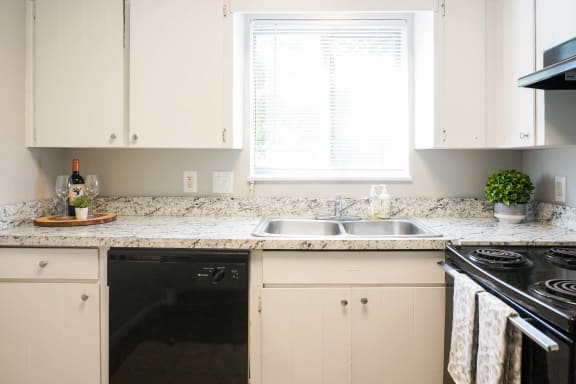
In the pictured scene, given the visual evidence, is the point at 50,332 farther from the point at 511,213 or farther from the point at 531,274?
the point at 511,213

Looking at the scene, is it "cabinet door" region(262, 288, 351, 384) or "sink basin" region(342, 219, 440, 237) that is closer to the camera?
"cabinet door" region(262, 288, 351, 384)

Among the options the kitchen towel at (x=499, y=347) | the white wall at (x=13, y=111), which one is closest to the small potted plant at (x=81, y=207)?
the white wall at (x=13, y=111)

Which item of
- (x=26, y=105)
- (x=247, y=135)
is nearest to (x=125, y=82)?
(x=26, y=105)

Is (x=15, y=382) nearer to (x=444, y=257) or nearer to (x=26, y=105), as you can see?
(x=26, y=105)

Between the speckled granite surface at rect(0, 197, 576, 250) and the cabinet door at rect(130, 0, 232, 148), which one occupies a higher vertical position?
the cabinet door at rect(130, 0, 232, 148)

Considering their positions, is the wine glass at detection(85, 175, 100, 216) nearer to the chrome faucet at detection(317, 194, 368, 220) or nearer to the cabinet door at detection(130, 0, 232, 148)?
the cabinet door at detection(130, 0, 232, 148)

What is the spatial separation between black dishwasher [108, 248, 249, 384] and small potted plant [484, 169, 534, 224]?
53.4 inches

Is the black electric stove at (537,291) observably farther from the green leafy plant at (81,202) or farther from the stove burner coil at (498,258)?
the green leafy plant at (81,202)

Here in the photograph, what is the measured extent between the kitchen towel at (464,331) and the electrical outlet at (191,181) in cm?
151

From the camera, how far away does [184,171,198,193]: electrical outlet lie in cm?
234

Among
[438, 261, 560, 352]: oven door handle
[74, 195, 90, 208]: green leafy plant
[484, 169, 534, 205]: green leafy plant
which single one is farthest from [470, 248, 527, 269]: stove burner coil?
[74, 195, 90, 208]: green leafy plant

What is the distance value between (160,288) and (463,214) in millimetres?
1702

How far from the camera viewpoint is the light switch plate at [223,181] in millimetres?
2330

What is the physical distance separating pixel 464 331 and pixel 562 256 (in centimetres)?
51
